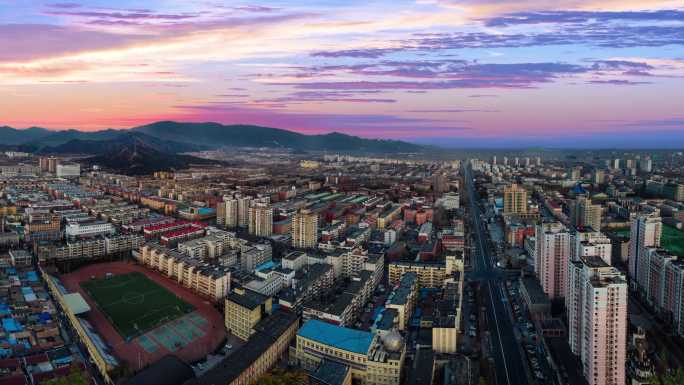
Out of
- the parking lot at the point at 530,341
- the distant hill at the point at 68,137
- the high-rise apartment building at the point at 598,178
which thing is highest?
the distant hill at the point at 68,137

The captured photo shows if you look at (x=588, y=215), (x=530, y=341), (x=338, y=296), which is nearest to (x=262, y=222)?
(x=338, y=296)

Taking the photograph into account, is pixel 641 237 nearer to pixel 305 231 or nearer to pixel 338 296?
pixel 338 296

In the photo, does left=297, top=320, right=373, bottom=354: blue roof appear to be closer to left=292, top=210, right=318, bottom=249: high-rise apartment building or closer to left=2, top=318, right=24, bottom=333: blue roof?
left=2, top=318, right=24, bottom=333: blue roof

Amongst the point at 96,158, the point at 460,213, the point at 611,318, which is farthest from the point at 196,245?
the point at 96,158

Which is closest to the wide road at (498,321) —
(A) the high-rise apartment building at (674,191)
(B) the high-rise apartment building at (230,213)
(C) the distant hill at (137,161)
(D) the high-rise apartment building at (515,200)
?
(D) the high-rise apartment building at (515,200)

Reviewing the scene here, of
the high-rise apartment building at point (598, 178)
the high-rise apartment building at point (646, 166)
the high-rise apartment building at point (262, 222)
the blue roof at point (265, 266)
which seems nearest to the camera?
the blue roof at point (265, 266)

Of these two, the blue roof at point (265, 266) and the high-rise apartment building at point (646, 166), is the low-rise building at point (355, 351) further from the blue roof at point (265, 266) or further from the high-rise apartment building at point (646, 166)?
the high-rise apartment building at point (646, 166)
